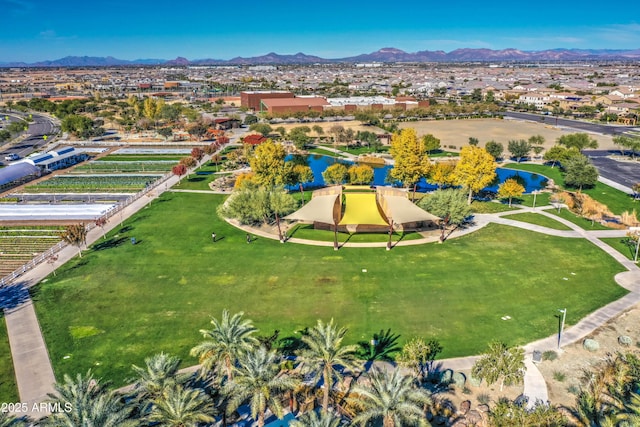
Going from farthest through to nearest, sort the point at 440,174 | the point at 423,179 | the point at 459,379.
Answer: the point at 423,179 → the point at 440,174 → the point at 459,379

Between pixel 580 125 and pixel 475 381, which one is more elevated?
pixel 580 125

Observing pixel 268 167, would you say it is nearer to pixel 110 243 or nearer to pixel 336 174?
pixel 336 174

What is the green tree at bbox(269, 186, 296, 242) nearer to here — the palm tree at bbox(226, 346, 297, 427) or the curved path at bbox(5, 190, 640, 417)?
the curved path at bbox(5, 190, 640, 417)

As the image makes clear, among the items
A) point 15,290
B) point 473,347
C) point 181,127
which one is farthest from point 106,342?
point 181,127

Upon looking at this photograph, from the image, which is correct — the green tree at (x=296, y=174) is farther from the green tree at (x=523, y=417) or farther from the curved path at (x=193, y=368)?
the green tree at (x=523, y=417)

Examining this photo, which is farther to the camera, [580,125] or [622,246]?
[580,125]

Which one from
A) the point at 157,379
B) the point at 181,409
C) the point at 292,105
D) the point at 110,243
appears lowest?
the point at 110,243

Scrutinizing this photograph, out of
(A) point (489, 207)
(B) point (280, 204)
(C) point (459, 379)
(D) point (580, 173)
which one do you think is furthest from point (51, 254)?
(D) point (580, 173)
